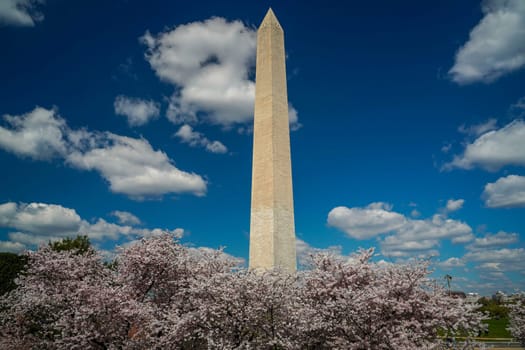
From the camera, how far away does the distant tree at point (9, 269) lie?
118ft

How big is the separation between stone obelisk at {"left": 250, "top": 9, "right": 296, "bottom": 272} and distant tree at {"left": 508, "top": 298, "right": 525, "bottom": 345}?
539 inches

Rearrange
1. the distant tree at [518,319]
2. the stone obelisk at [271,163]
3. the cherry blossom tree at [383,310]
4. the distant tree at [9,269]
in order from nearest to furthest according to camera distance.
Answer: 1. the cherry blossom tree at [383,310]
2. the stone obelisk at [271,163]
3. the distant tree at [518,319]
4. the distant tree at [9,269]

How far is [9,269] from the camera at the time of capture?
122 feet

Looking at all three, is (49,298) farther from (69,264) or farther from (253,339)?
(253,339)

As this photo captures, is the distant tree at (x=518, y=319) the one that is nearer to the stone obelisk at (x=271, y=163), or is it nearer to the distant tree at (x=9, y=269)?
the stone obelisk at (x=271, y=163)

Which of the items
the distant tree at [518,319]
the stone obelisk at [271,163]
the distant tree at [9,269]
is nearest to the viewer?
the stone obelisk at [271,163]

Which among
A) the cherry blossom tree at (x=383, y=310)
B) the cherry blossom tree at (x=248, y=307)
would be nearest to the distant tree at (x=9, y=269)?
the cherry blossom tree at (x=248, y=307)

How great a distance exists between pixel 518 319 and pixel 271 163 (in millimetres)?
17416

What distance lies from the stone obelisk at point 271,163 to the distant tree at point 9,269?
25.5 metres

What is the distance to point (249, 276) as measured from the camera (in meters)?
15.6

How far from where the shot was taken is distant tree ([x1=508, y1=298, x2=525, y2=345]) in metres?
23.4

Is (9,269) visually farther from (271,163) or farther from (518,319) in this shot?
(518,319)

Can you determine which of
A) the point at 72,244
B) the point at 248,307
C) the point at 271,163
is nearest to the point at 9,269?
the point at 72,244

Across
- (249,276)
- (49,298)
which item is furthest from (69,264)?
(249,276)
